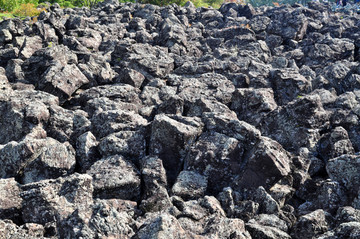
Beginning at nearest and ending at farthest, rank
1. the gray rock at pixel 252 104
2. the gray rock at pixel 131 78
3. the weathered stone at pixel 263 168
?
the weathered stone at pixel 263 168
the gray rock at pixel 252 104
the gray rock at pixel 131 78

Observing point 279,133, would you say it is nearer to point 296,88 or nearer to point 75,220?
point 296,88

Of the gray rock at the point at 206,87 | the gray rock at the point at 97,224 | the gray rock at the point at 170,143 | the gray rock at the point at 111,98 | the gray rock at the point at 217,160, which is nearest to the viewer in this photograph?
the gray rock at the point at 97,224

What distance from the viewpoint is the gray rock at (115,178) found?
42.3 feet

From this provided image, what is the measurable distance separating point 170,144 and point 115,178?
2971 millimetres

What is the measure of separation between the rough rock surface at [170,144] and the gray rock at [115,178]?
0.06 metres

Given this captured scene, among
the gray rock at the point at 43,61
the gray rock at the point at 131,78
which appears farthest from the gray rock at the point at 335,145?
the gray rock at the point at 43,61

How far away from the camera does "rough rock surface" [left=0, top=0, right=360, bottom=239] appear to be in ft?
35.8

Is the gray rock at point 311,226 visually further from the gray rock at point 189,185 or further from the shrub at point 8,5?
the shrub at point 8,5

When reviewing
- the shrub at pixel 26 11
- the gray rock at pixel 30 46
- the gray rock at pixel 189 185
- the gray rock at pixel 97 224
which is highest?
the gray rock at pixel 97 224

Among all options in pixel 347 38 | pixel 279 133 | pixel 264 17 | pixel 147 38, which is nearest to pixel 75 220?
pixel 279 133

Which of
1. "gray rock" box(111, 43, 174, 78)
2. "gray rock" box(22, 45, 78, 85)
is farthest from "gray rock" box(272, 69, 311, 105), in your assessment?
"gray rock" box(22, 45, 78, 85)

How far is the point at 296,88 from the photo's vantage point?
22.6m

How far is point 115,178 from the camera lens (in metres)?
13.2

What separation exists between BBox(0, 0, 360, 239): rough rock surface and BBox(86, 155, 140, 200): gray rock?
0.06 m
